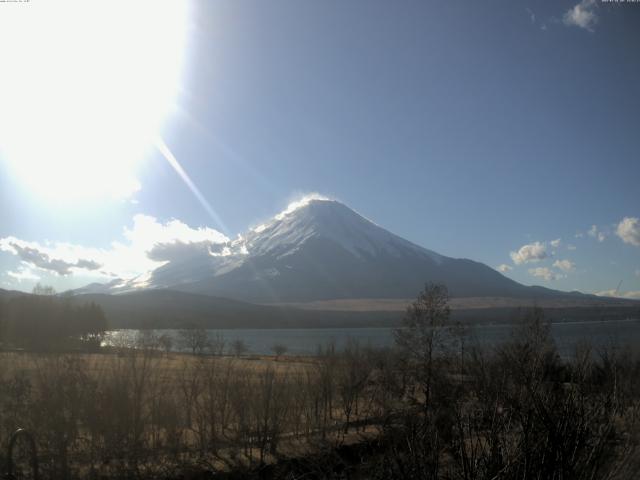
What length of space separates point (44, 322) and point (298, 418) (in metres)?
38.5

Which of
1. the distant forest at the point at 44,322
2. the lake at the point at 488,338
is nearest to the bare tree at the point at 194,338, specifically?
the lake at the point at 488,338

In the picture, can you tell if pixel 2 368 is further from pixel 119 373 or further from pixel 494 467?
pixel 494 467

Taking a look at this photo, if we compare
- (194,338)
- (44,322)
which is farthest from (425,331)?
(194,338)

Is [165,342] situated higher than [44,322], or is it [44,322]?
[44,322]

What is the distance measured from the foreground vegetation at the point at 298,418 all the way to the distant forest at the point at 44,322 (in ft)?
79.7

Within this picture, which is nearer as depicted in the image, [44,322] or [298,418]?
[298,418]

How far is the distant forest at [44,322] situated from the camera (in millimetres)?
43000

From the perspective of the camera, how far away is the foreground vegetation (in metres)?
3.84

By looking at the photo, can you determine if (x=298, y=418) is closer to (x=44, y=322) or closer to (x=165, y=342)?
(x=165, y=342)

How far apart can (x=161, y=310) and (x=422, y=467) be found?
190 m

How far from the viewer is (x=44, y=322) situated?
162ft

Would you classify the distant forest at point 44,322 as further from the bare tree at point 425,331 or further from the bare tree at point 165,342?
the bare tree at point 425,331

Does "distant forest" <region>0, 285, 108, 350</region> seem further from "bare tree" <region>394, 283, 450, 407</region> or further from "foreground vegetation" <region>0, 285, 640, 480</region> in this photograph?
"bare tree" <region>394, 283, 450, 407</region>

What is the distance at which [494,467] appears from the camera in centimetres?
407
